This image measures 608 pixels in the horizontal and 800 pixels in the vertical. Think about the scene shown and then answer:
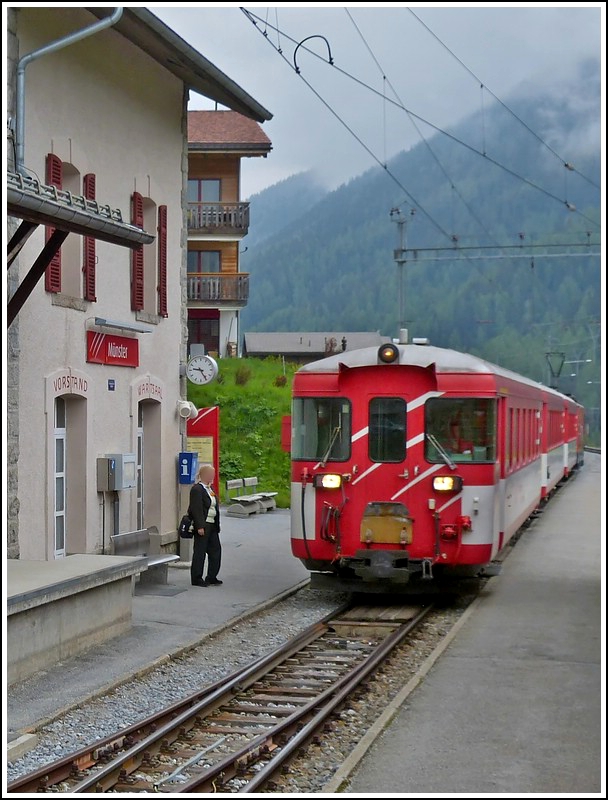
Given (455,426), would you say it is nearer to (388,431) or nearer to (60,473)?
(388,431)

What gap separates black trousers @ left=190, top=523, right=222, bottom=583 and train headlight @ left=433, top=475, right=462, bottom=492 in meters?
3.24

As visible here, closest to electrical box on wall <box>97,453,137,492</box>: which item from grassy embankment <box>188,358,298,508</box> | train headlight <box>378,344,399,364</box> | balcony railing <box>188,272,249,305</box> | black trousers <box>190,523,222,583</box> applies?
black trousers <box>190,523,222,583</box>

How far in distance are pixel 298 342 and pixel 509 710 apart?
65.1 m

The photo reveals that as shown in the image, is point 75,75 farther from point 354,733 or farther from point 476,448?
point 354,733

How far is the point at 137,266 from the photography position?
16.0 meters

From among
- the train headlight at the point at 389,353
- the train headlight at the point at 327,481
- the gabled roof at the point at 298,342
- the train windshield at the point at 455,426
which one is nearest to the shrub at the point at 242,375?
the train headlight at the point at 327,481

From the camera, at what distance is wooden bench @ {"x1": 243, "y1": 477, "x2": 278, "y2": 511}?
25.8 metres

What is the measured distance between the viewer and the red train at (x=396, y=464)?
489 inches

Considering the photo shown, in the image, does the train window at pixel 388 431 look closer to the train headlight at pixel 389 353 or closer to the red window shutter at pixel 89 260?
the train headlight at pixel 389 353

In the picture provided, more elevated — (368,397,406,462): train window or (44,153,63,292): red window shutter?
(44,153,63,292): red window shutter

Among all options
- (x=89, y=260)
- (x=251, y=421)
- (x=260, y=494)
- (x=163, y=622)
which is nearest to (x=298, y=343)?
(x=251, y=421)

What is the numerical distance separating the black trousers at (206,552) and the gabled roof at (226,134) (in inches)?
1050

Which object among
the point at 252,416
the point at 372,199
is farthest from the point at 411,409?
the point at 372,199

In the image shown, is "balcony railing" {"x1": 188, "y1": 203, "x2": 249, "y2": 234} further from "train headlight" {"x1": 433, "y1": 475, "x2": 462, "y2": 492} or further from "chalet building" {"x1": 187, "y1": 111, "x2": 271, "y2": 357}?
"train headlight" {"x1": 433, "y1": 475, "x2": 462, "y2": 492}
